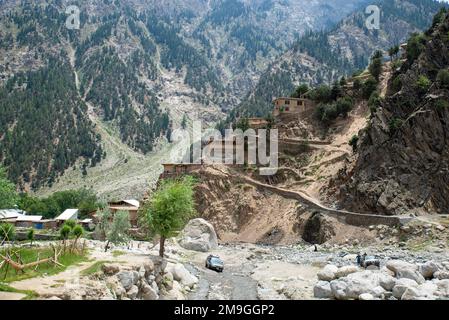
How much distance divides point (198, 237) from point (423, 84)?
39.4 metres

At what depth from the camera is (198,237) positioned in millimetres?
68812

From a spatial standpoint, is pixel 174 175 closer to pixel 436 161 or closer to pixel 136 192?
pixel 436 161

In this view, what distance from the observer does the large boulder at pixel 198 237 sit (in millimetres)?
66438

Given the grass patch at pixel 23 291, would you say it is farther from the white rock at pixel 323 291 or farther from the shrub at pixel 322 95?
the shrub at pixel 322 95

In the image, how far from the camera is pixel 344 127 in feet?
319

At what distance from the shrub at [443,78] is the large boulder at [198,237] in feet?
125

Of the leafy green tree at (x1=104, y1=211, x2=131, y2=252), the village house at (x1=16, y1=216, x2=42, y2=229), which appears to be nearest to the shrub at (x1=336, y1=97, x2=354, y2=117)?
the leafy green tree at (x1=104, y1=211, x2=131, y2=252)

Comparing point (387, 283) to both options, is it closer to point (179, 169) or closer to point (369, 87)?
point (179, 169)

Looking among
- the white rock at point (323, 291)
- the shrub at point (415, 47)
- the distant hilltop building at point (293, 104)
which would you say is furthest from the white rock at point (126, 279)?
the distant hilltop building at point (293, 104)

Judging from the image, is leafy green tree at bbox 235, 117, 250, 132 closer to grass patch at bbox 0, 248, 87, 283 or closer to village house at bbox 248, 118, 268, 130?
village house at bbox 248, 118, 268, 130

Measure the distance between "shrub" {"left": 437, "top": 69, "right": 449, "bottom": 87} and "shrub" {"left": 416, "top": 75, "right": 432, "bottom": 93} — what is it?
121 inches

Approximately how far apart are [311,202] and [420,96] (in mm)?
22336

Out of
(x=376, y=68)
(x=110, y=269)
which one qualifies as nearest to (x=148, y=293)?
(x=110, y=269)
